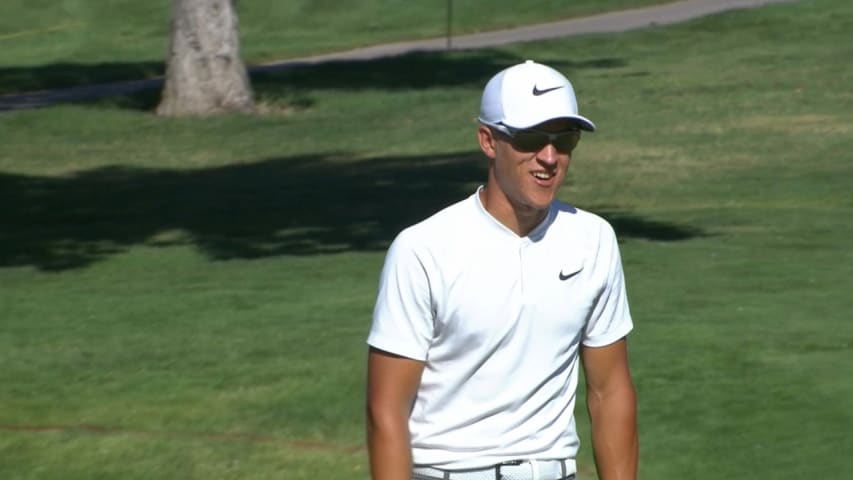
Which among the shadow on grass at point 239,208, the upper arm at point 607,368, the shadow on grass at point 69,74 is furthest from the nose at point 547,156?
the shadow on grass at point 69,74

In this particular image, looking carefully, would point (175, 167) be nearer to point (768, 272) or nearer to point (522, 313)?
point (768, 272)

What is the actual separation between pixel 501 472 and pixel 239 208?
14.5m

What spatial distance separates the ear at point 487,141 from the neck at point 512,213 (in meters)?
0.11

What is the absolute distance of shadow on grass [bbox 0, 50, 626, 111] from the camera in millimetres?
29156

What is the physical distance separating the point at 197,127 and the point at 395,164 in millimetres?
5046

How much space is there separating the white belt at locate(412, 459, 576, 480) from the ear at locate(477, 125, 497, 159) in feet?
2.35

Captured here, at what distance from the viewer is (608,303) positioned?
167 inches

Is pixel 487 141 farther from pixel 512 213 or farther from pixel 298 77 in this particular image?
pixel 298 77

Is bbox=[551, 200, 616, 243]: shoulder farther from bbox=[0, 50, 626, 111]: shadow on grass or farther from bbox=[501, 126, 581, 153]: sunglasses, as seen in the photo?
bbox=[0, 50, 626, 111]: shadow on grass

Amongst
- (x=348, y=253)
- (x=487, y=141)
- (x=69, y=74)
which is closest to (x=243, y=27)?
(x=69, y=74)

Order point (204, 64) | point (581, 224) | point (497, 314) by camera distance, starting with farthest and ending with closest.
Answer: point (204, 64), point (581, 224), point (497, 314)

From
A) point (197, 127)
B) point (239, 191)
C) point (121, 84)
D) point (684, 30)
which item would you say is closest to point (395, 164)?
point (239, 191)

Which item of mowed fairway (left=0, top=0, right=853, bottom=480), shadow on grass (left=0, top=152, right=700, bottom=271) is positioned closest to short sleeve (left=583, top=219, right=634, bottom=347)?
mowed fairway (left=0, top=0, right=853, bottom=480)

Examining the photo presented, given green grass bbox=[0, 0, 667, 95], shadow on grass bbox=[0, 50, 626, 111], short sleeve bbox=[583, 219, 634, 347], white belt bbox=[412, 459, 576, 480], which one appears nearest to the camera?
white belt bbox=[412, 459, 576, 480]
